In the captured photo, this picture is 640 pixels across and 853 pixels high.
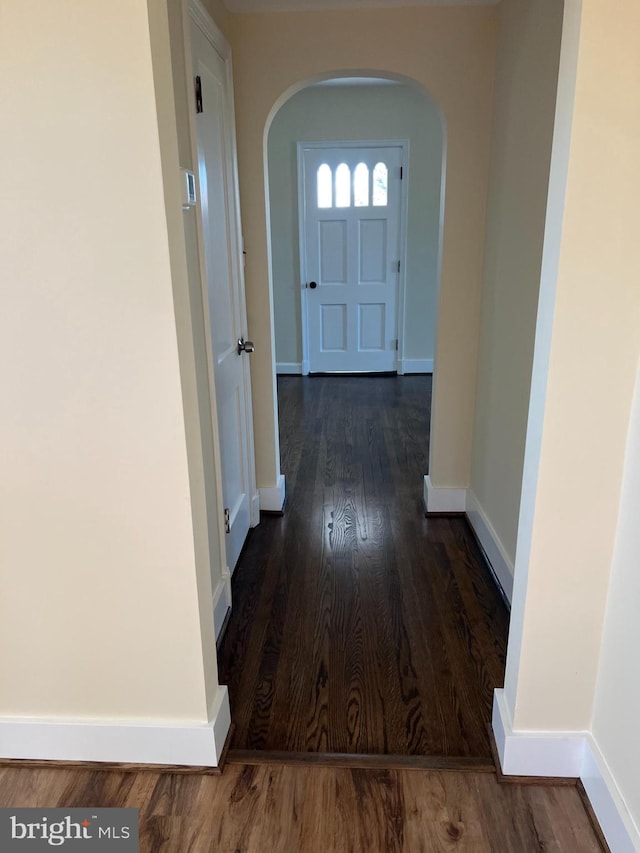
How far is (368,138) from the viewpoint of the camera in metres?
5.61

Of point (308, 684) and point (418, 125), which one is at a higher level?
point (418, 125)

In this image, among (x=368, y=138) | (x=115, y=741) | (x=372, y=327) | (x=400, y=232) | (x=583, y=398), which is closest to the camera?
(x=583, y=398)

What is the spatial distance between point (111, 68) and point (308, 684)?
1794 millimetres

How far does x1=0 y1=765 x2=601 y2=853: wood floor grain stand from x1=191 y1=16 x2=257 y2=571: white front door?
3.27ft

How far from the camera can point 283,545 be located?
287 cm

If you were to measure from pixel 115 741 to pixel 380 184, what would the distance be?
5347mm

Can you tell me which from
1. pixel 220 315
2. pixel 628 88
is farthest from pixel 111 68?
pixel 220 315

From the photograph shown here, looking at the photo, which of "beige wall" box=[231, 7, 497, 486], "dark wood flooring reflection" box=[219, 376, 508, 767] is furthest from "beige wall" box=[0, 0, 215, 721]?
"beige wall" box=[231, 7, 497, 486]

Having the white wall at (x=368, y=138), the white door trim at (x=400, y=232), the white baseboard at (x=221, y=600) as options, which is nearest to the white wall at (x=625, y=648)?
the white baseboard at (x=221, y=600)

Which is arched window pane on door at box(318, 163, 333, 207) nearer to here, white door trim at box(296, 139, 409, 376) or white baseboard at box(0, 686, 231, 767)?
white door trim at box(296, 139, 409, 376)

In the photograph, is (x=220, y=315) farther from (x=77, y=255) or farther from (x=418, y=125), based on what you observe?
(x=418, y=125)

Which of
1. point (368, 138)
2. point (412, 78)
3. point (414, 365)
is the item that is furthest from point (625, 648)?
point (368, 138)

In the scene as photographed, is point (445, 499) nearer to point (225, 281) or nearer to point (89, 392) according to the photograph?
point (225, 281)

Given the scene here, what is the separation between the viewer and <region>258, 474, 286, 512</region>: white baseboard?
3.15 meters
